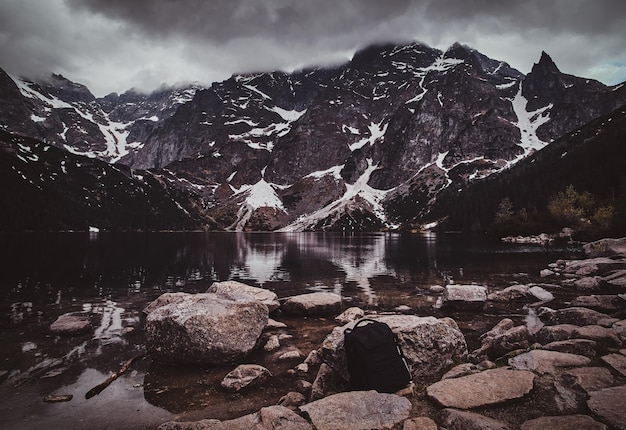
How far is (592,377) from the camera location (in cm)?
879

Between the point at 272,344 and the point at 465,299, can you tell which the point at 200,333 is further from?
the point at 465,299

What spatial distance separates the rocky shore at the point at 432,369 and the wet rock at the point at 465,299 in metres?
2.92

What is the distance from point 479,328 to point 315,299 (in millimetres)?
10534

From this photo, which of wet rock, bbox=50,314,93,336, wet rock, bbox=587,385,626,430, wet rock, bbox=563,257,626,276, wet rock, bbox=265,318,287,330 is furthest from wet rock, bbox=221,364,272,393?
wet rock, bbox=563,257,626,276

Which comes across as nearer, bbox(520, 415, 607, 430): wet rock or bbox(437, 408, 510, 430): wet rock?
bbox(520, 415, 607, 430): wet rock

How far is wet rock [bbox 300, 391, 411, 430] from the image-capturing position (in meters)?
8.07

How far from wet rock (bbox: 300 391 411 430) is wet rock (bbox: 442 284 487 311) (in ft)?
56.2

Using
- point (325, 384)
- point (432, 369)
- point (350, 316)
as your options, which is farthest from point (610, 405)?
point (350, 316)

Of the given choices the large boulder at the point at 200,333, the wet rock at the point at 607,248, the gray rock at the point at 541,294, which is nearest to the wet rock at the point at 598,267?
the gray rock at the point at 541,294

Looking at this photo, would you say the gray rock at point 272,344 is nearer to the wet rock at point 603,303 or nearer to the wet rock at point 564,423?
the wet rock at point 564,423

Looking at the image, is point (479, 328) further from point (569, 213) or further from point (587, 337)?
point (569, 213)

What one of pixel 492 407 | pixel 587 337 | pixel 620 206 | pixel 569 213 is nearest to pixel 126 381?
pixel 492 407

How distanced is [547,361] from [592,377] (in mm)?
1366

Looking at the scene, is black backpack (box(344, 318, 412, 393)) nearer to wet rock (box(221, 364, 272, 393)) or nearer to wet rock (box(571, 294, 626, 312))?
wet rock (box(221, 364, 272, 393))
